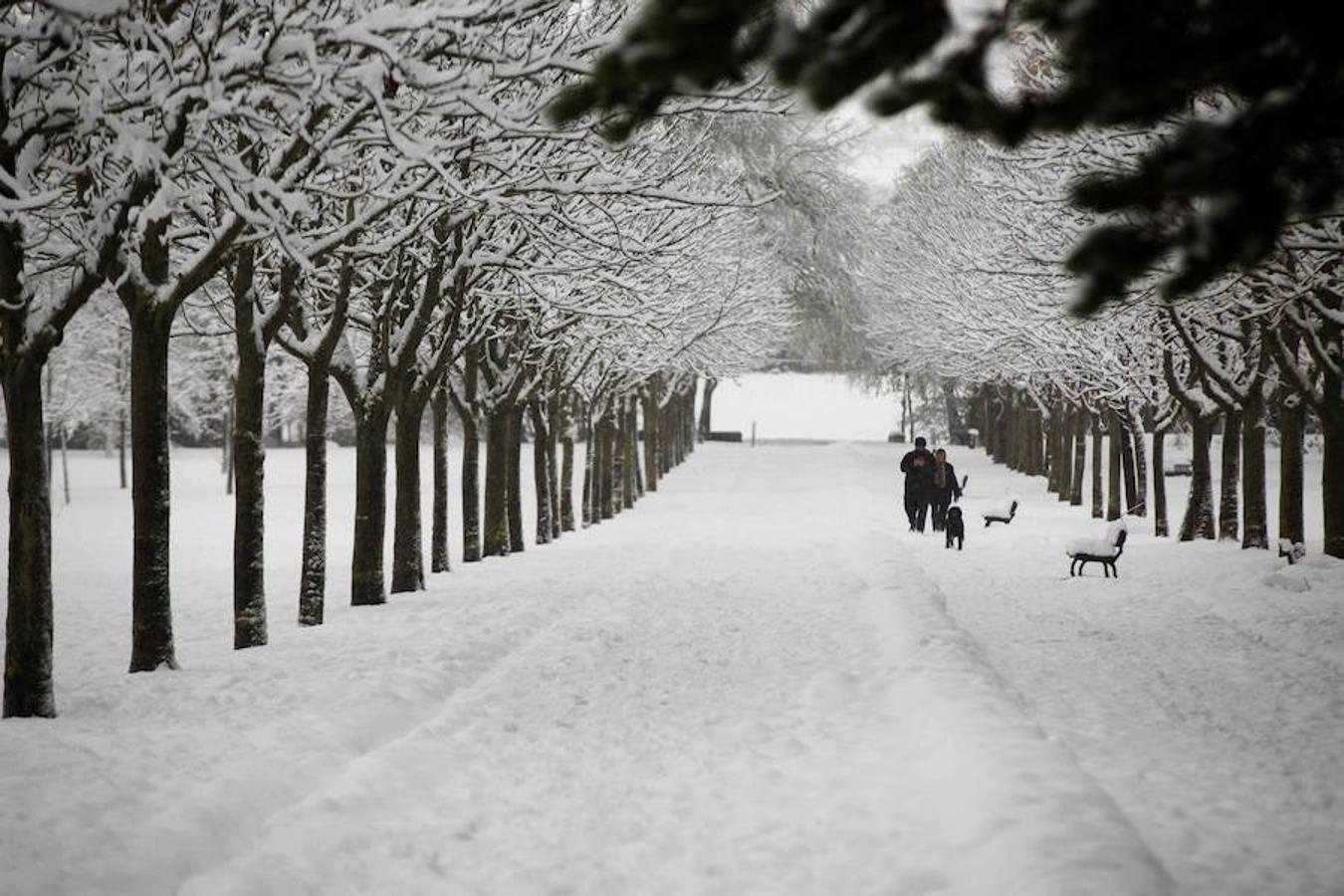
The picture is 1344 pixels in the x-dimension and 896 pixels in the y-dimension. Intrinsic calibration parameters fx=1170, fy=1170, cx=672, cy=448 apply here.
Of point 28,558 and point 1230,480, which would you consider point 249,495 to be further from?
point 1230,480

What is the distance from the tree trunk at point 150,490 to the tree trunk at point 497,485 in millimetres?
11461

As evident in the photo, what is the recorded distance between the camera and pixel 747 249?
1332 inches

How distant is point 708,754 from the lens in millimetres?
7223

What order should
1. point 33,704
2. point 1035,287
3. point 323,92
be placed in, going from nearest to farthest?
1. point 323,92
2. point 33,704
3. point 1035,287

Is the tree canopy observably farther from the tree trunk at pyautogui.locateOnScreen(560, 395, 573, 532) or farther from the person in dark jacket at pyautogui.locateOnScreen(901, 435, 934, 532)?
the tree trunk at pyautogui.locateOnScreen(560, 395, 573, 532)

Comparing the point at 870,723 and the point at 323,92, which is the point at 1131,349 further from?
Result: the point at 323,92

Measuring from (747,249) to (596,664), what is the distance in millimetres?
25109

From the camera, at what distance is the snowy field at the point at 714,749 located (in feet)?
17.1

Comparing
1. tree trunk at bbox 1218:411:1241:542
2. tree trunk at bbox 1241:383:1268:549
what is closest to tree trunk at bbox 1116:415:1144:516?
tree trunk at bbox 1218:411:1241:542

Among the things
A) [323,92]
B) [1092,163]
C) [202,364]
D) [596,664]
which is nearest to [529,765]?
[596,664]

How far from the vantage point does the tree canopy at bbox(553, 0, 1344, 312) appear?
2182 millimetres

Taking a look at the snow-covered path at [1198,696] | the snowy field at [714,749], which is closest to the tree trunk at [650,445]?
the snow-covered path at [1198,696]

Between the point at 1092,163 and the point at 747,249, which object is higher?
the point at 747,249

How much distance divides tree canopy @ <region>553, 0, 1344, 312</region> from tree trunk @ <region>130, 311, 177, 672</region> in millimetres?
7639
